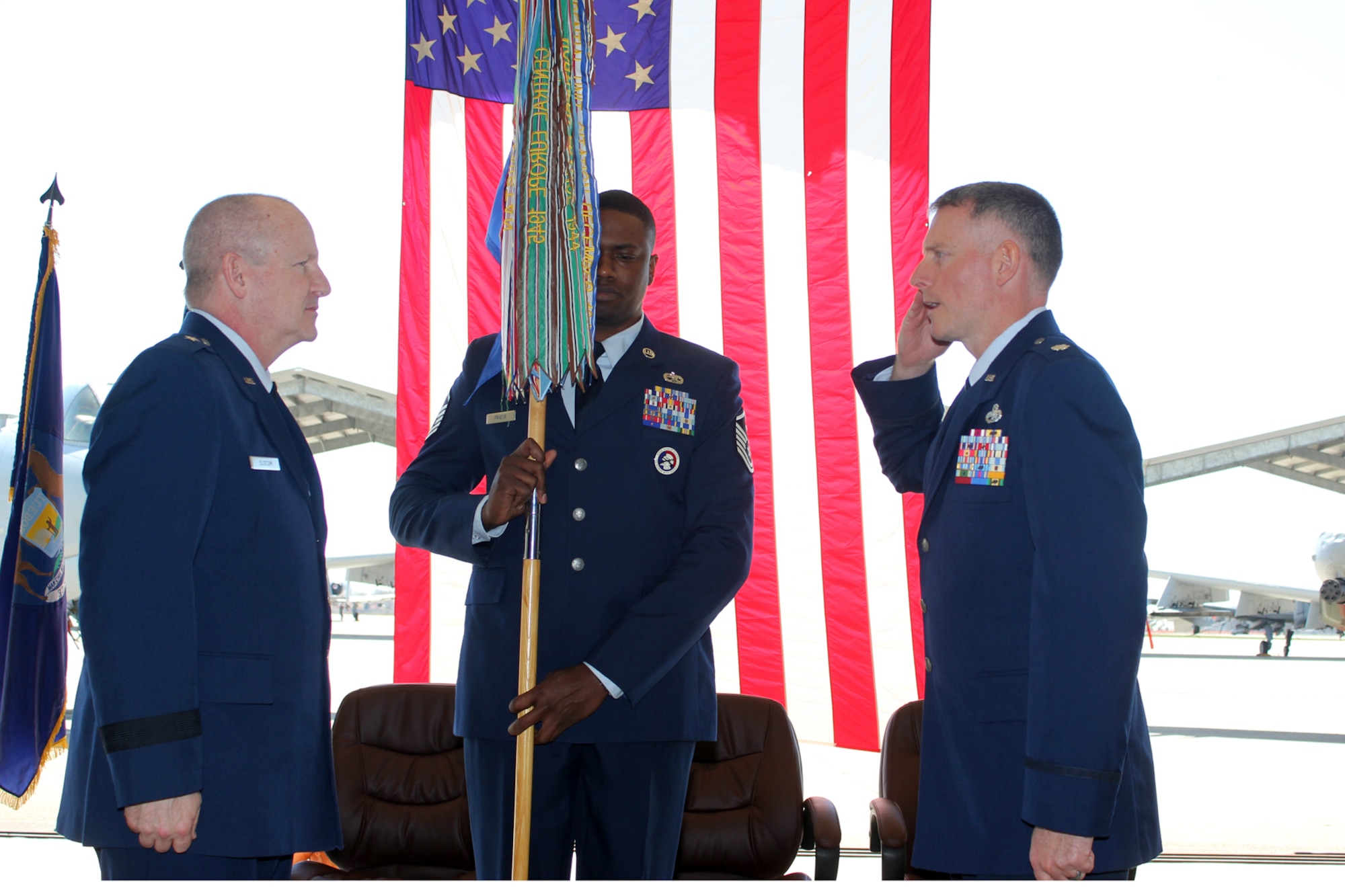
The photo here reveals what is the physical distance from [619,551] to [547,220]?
64cm

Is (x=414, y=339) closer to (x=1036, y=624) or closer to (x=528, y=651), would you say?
(x=528, y=651)

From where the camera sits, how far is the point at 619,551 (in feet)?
6.10

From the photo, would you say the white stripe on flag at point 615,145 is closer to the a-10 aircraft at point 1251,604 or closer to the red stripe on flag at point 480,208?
the red stripe on flag at point 480,208

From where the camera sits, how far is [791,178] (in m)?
4.00

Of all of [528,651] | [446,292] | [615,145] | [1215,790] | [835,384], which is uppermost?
[615,145]

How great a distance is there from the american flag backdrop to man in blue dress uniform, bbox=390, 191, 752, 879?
1913 mm

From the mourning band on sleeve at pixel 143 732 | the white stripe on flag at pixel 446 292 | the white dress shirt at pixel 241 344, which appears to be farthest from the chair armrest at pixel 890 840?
the white stripe on flag at pixel 446 292

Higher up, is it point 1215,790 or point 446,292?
point 446,292

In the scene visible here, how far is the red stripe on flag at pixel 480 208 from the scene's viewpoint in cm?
382

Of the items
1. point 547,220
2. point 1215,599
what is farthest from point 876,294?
point 1215,599

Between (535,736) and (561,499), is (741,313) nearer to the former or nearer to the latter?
(561,499)

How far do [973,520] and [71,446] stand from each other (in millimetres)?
10998

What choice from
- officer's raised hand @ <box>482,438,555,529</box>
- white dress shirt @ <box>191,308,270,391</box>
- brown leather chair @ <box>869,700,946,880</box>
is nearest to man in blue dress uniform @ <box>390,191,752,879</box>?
officer's raised hand @ <box>482,438,555,529</box>

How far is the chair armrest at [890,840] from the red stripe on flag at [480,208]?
2.34 m
